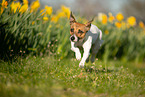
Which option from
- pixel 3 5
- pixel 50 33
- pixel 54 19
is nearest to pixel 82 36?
pixel 3 5

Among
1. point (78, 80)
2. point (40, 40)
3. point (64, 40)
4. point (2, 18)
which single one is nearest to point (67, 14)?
point (64, 40)

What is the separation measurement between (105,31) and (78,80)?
13.7ft

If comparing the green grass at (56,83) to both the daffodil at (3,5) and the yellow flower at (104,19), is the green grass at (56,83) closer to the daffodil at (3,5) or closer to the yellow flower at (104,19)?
the daffodil at (3,5)

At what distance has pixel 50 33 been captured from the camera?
19.4 feet

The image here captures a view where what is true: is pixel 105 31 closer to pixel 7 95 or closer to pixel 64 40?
pixel 64 40

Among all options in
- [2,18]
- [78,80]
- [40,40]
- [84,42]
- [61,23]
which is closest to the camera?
[78,80]

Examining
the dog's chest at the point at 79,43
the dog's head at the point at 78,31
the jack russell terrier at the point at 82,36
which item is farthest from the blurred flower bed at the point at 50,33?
the dog's head at the point at 78,31

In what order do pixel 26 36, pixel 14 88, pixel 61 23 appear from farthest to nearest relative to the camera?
1. pixel 61 23
2. pixel 26 36
3. pixel 14 88

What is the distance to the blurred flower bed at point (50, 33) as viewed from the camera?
14.8ft

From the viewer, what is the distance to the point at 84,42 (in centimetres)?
384

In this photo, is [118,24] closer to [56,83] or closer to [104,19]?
[104,19]

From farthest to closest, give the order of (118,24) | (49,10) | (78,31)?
1. (118,24)
2. (49,10)
3. (78,31)

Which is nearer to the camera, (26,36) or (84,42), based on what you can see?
(84,42)

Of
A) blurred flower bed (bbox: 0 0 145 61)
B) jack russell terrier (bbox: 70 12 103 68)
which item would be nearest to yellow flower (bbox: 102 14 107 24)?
blurred flower bed (bbox: 0 0 145 61)
